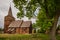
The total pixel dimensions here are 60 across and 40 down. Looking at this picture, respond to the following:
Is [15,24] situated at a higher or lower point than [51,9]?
lower

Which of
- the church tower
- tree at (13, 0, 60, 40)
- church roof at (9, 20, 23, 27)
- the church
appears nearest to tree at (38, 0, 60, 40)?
tree at (13, 0, 60, 40)

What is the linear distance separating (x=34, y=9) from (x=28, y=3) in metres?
1.58

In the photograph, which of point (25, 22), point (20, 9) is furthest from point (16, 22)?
point (20, 9)

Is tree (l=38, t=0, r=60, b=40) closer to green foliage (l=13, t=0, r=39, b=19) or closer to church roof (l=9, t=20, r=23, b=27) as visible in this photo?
green foliage (l=13, t=0, r=39, b=19)

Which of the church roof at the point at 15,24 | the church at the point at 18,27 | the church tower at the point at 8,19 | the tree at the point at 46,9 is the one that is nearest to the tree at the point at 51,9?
the tree at the point at 46,9

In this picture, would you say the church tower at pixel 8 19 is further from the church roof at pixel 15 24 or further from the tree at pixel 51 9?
the tree at pixel 51 9

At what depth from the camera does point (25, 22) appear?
333ft

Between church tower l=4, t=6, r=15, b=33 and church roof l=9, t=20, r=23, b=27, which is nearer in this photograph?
church roof l=9, t=20, r=23, b=27

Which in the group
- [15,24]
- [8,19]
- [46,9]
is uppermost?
[46,9]

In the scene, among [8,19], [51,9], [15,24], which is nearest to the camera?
[51,9]

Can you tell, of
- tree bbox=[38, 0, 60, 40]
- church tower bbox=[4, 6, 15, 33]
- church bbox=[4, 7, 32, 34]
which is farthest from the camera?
church tower bbox=[4, 6, 15, 33]

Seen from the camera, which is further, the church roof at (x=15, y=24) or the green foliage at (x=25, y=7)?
the church roof at (x=15, y=24)

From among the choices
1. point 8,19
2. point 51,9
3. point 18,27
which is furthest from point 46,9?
point 8,19

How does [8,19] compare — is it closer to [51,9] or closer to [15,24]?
[15,24]
